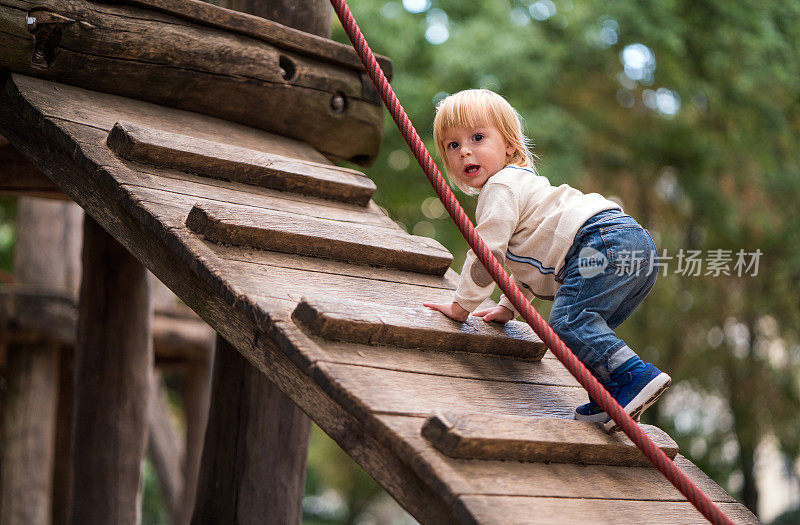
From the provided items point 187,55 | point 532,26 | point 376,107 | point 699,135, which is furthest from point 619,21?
point 187,55

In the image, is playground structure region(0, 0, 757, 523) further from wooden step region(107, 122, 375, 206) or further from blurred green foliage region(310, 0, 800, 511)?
blurred green foliage region(310, 0, 800, 511)

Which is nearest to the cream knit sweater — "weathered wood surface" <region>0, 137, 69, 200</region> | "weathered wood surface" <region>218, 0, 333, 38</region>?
"weathered wood surface" <region>218, 0, 333, 38</region>

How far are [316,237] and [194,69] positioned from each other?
92cm

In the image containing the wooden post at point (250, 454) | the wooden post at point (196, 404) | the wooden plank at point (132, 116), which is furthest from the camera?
the wooden post at point (196, 404)

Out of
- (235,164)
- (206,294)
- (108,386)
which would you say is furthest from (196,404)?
(206,294)

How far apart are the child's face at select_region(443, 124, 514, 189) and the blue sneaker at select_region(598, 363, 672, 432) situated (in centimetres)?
69

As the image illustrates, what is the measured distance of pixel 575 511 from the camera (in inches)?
67.1

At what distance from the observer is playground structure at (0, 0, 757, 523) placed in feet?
5.89

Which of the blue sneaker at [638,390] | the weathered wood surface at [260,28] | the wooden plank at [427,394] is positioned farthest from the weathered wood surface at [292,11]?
the blue sneaker at [638,390]

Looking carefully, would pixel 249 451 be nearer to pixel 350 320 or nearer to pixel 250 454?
pixel 250 454

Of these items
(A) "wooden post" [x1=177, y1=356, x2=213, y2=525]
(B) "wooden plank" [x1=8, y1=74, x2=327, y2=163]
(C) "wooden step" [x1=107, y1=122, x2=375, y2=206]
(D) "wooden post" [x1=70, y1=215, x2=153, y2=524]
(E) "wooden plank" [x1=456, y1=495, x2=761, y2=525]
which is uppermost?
(B) "wooden plank" [x1=8, y1=74, x2=327, y2=163]

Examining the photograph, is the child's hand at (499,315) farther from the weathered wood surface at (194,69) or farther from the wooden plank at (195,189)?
the weathered wood surface at (194,69)

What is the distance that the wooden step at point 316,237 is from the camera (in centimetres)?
212

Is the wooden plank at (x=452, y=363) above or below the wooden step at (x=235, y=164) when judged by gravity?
below
